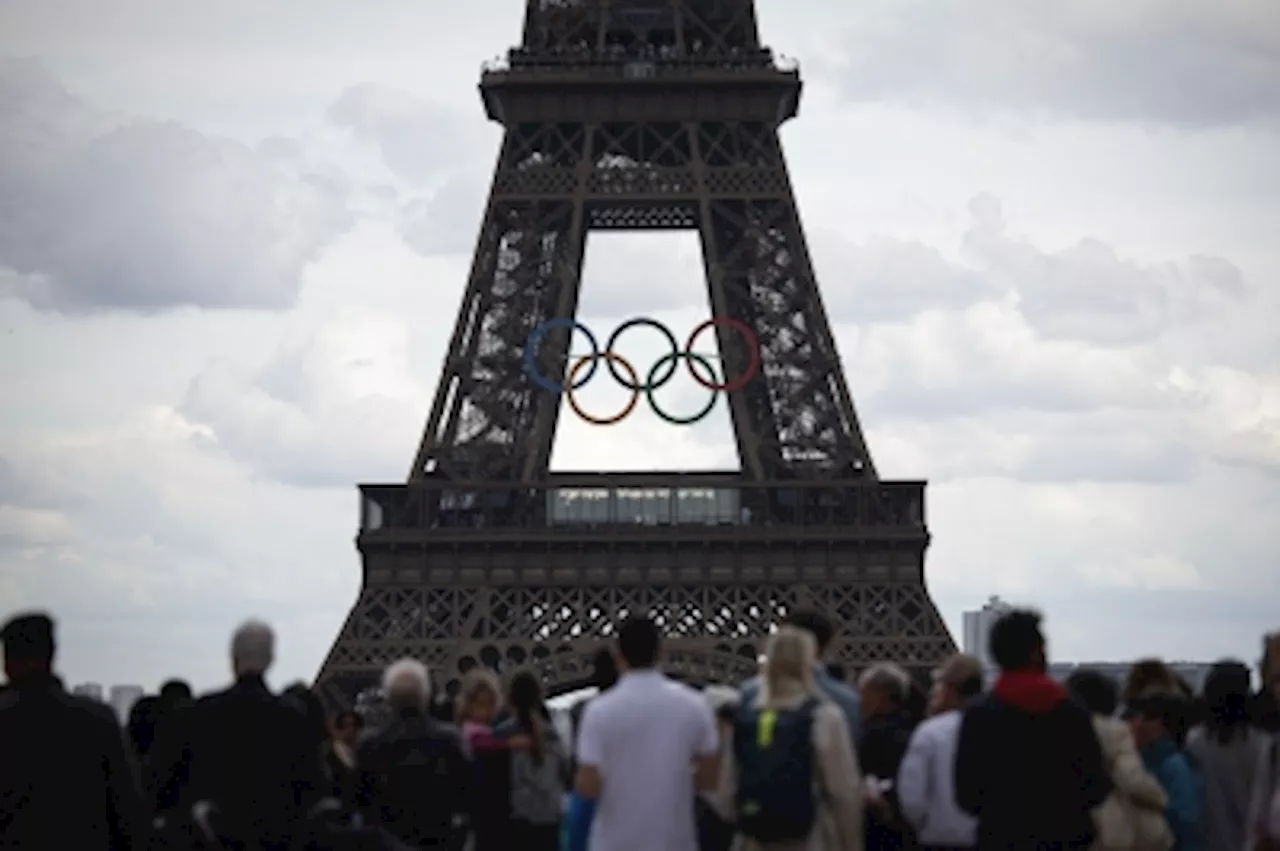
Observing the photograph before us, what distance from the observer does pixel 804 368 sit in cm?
7500

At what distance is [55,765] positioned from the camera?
17359 millimetres

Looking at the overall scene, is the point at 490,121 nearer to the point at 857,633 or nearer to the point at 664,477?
the point at 664,477

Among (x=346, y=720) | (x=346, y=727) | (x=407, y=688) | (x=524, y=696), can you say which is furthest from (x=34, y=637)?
(x=346, y=720)

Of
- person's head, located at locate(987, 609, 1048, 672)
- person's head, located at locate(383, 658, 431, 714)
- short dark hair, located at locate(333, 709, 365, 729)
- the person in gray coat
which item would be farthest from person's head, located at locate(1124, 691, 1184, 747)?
short dark hair, located at locate(333, 709, 365, 729)

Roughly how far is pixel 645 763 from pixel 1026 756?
2171mm

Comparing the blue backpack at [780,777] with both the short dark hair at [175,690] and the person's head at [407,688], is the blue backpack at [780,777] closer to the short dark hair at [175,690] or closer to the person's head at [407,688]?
the person's head at [407,688]

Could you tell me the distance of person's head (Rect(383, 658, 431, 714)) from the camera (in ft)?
65.9

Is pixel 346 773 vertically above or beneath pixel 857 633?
beneath

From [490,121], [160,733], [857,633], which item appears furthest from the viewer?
[490,121]

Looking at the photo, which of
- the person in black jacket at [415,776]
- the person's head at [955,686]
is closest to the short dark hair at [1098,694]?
the person's head at [955,686]

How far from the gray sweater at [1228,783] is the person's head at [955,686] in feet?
5.50

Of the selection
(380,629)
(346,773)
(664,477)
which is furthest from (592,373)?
(346,773)

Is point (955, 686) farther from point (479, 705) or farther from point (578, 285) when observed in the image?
point (578, 285)

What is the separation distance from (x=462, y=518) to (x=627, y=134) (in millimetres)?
8839
